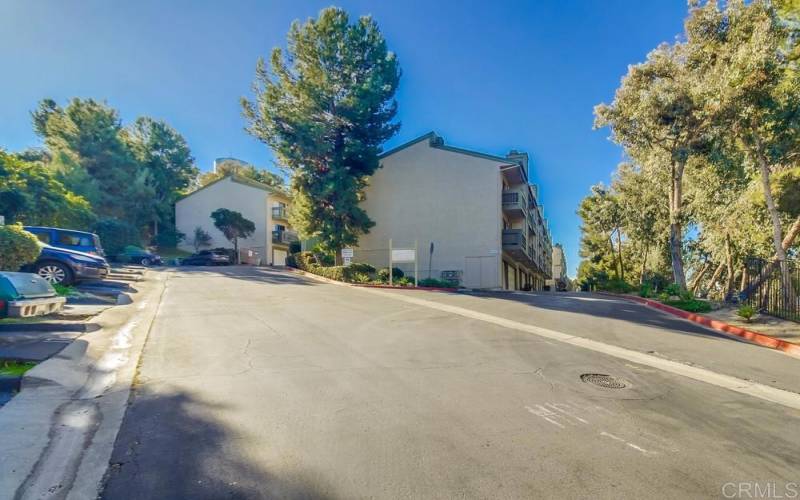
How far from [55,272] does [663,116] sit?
21338 millimetres

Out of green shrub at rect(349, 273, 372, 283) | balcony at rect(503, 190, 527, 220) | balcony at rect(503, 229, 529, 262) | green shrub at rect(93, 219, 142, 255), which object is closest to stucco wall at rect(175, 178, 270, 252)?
green shrub at rect(93, 219, 142, 255)

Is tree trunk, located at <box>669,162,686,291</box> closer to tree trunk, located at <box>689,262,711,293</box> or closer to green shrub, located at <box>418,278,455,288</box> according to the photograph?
green shrub, located at <box>418,278,455,288</box>

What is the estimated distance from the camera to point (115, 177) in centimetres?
3647

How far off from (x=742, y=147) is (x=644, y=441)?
15108mm

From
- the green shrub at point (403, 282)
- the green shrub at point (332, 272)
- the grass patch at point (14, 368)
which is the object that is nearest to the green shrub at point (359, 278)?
the green shrub at point (332, 272)

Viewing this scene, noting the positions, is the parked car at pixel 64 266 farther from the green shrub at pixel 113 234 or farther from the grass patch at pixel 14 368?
the green shrub at pixel 113 234

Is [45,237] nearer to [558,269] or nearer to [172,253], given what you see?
[172,253]

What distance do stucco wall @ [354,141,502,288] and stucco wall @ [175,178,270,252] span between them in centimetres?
1542

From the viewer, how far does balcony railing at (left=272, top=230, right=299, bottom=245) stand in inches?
1544

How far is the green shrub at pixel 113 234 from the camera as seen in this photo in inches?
1205

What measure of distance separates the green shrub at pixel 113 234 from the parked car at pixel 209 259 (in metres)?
5.45

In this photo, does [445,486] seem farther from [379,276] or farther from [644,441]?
[379,276]

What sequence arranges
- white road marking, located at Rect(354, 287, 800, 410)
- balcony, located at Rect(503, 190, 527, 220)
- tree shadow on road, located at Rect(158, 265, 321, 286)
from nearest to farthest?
white road marking, located at Rect(354, 287, 800, 410) < tree shadow on road, located at Rect(158, 265, 321, 286) < balcony, located at Rect(503, 190, 527, 220)

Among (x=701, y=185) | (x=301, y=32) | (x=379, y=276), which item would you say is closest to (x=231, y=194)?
(x=301, y=32)
